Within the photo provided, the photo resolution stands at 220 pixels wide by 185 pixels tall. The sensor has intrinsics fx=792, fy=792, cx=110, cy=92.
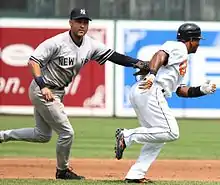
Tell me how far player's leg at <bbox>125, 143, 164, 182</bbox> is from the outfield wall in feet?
33.5

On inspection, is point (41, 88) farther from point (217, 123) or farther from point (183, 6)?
point (183, 6)

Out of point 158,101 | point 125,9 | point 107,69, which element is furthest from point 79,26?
point 125,9

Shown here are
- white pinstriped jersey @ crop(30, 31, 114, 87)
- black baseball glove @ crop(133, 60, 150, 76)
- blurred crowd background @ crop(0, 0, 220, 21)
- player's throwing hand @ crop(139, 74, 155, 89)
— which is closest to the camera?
player's throwing hand @ crop(139, 74, 155, 89)

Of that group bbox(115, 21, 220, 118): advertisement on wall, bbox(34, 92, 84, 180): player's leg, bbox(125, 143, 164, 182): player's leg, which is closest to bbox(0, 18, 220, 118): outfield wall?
bbox(115, 21, 220, 118): advertisement on wall

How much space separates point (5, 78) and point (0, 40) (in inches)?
37.2

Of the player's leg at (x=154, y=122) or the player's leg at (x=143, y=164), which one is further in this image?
the player's leg at (x=143, y=164)

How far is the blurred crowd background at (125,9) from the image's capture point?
19781mm

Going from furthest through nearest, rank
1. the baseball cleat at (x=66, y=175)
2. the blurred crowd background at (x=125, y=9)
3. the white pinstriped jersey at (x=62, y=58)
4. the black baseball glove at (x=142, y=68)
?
the blurred crowd background at (x=125, y=9) < the baseball cleat at (x=66, y=175) < the white pinstriped jersey at (x=62, y=58) < the black baseball glove at (x=142, y=68)

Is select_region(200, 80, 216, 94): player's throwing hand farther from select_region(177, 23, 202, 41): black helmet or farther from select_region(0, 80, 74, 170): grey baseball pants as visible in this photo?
select_region(0, 80, 74, 170): grey baseball pants

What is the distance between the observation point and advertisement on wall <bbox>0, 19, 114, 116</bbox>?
1877 centimetres

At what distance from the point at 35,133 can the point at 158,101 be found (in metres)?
1.55

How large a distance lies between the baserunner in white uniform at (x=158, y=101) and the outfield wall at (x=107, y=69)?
1027 cm

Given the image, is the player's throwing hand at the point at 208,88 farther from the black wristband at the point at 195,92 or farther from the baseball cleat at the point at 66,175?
the baseball cleat at the point at 66,175

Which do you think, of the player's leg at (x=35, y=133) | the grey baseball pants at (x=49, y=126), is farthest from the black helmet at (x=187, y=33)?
the player's leg at (x=35, y=133)
